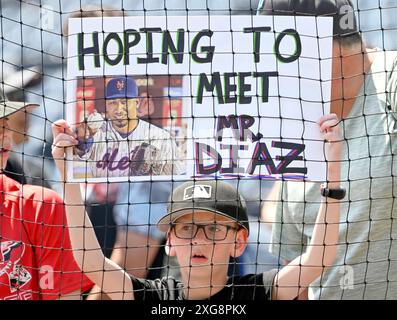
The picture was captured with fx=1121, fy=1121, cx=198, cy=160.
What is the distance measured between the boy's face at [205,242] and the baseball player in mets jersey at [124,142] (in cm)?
19

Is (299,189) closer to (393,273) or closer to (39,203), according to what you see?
(393,273)

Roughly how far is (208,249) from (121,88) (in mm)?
661

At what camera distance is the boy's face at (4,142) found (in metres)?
4.18

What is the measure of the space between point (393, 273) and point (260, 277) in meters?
0.49

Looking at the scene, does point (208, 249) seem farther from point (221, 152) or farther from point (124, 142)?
point (124, 142)

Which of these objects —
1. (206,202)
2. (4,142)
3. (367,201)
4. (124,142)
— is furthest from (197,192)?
(4,142)

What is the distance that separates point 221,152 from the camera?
3891 millimetres

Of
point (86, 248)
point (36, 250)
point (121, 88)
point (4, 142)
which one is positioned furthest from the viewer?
point (4, 142)

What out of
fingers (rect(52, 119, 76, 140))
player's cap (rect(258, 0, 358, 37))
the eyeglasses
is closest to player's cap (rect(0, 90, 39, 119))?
fingers (rect(52, 119, 76, 140))

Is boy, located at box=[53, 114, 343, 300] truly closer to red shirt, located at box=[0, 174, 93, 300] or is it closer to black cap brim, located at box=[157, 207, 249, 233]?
black cap brim, located at box=[157, 207, 249, 233]

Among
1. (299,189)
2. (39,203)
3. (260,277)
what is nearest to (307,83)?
(299,189)

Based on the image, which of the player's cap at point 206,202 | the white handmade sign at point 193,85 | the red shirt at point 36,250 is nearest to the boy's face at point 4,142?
the red shirt at point 36,250

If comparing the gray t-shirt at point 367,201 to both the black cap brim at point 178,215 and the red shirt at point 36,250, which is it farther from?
the red shirt at point 36,250

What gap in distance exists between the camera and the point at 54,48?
4582 mm
